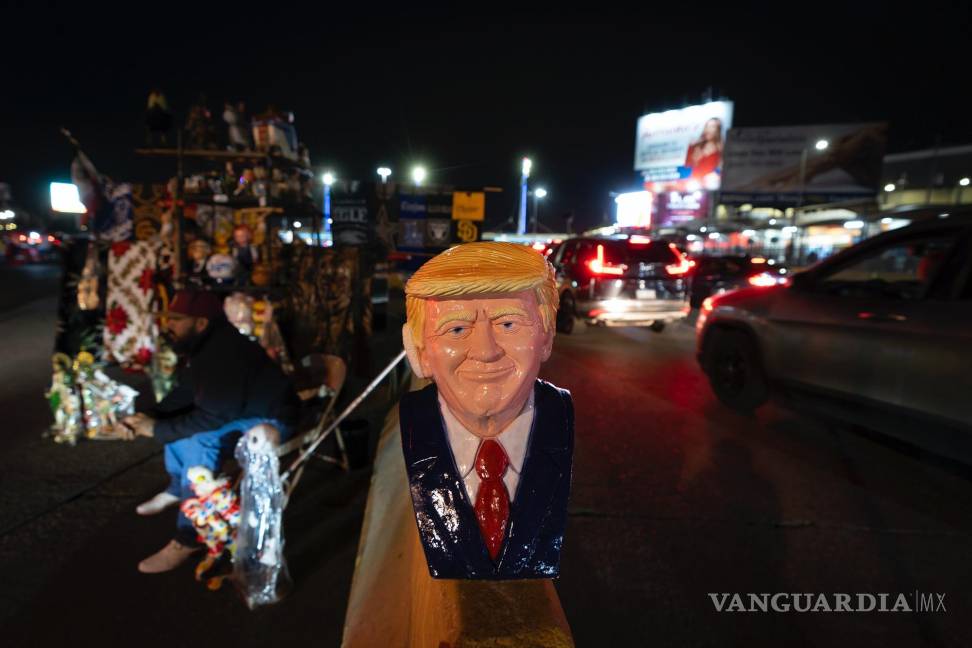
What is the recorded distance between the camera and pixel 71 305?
4.64 m

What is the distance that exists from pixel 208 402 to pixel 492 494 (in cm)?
211

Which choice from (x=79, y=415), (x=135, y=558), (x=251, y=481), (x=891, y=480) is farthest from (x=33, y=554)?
(x=891, y=480)

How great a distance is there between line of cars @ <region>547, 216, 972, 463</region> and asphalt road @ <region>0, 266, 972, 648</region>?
1.69 ft

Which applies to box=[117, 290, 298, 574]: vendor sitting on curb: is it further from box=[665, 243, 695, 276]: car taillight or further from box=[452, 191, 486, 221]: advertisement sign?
box=[665, 243, 695, 276]: car taillight

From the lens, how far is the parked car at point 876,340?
3.18m

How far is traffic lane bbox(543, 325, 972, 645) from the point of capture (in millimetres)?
2398

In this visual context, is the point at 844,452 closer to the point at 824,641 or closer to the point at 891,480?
the point at 891,480

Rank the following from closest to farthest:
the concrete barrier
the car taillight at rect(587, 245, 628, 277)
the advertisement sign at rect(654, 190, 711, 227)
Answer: the concrete barrier, the car taillight at rect(587, 245, 628, 277), the advertisement sign at rect(654, 190, 711, 227)

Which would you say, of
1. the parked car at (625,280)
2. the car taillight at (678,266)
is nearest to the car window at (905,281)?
the parked car at (625,280)

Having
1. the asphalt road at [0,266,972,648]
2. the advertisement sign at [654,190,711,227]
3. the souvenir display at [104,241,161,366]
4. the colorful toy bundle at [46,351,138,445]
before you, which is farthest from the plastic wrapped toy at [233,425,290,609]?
the advertisement sign at [654,190,711,227]

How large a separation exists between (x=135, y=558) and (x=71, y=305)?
3016 mm

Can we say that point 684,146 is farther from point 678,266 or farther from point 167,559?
point 167,559

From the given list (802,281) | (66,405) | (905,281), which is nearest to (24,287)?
(66,405)

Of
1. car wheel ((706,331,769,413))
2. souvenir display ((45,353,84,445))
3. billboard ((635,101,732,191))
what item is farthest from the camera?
billboard ((635,101,732,191))
